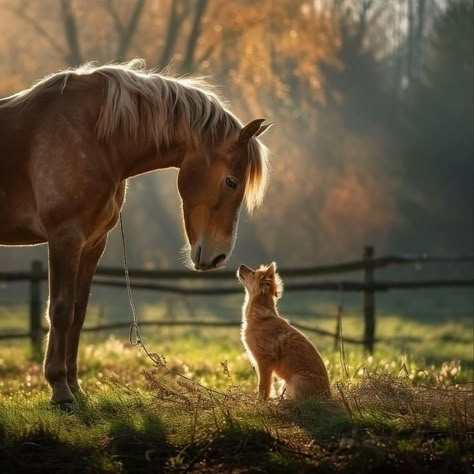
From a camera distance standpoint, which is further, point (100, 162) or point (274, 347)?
point (274, 347)

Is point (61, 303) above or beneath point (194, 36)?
beneath

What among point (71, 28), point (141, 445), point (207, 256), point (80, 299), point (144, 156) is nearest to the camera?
point (141, 445)

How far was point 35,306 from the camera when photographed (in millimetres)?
12039

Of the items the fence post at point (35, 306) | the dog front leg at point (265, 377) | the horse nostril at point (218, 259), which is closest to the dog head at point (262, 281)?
the dog front leg at point (265, 377)

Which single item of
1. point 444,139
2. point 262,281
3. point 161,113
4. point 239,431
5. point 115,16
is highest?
point 115,16

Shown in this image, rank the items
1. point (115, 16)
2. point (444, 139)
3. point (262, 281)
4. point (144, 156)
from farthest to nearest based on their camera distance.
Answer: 1. point (444, 139)
2. point (115, 16)
3. point (262, 281)
4. point (144, 156)

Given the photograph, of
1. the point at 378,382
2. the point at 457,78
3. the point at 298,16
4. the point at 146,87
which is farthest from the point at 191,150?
the point at 457,78

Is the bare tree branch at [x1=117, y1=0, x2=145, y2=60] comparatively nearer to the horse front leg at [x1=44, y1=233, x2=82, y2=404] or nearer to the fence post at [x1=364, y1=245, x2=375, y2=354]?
the fence post at [x1=364, y1=245, x2=375, y2=354]

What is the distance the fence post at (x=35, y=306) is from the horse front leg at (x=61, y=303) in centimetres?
573

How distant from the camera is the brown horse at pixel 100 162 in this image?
5.95m

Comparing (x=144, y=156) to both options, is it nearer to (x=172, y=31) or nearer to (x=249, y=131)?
(x=249, y=131)

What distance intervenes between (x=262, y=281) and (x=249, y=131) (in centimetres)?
162

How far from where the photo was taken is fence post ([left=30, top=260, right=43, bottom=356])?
11.8 meters

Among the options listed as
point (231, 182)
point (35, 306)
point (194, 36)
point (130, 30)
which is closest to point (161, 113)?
point (231, 182)
